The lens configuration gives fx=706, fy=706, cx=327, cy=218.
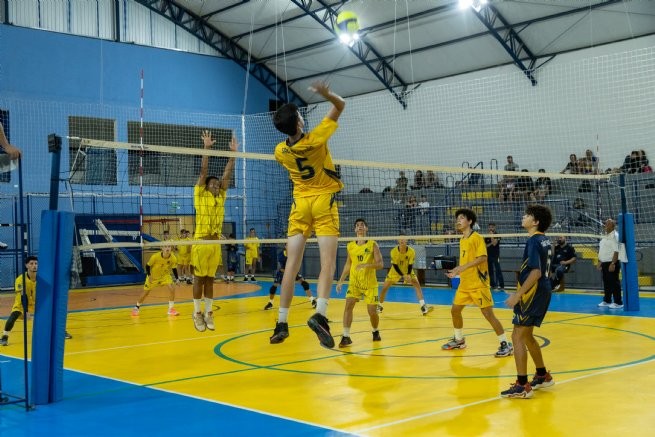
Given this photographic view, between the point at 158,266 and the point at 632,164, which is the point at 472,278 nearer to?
the point at 158,266

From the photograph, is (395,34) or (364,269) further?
(395,34)

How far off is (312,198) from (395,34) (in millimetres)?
21770

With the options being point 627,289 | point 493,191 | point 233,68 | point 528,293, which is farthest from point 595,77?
point 528,293

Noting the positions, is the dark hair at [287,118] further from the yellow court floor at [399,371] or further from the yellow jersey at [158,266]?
the yellow jersey at [158,266]

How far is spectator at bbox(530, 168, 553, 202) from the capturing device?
1903cm

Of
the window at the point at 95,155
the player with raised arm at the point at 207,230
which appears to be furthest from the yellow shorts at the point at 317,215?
the window at the point at 95,155

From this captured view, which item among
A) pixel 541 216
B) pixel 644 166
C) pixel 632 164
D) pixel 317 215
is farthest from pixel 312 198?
pixel 632 164

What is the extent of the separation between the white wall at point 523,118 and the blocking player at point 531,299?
1241 centimetres

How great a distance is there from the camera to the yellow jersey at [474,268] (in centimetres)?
910

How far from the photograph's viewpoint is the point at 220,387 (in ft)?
24.0

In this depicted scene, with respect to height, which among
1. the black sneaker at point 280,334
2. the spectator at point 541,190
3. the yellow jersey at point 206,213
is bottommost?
the black sneaker at point 280,334

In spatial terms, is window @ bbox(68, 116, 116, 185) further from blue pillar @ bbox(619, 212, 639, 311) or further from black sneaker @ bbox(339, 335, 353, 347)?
blue pillar @ bbox(619, 212, 639, 311)

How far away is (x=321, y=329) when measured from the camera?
20.2ft

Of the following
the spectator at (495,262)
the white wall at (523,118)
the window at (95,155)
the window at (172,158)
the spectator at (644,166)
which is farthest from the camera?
the window at (172,158)
